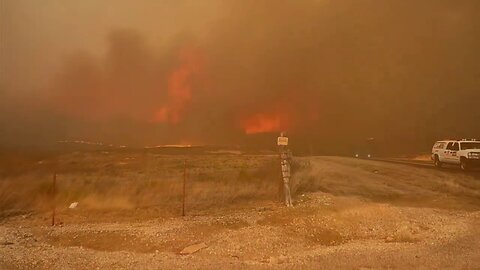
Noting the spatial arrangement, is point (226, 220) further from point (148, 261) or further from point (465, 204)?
point (465, 204)

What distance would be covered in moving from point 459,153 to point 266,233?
15883 mm

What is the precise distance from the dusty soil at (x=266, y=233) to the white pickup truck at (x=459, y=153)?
6159 millimetres

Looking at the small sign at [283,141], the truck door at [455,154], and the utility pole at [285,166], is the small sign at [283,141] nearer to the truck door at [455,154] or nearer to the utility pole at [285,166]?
the utility pole at [285,166]

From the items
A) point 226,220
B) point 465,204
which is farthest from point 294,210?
point 465,204

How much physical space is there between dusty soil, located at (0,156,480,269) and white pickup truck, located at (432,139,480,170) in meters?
6.16

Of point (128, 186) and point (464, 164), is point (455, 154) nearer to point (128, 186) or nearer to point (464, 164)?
point (464, 164)

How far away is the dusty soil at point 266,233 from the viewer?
721 centimetres

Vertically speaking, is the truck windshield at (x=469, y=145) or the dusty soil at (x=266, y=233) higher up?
the truck windshield at (x=469, y=145)

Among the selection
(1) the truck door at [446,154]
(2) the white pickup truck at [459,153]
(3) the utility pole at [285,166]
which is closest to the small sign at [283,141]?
(3) the utility pole at [285,166]

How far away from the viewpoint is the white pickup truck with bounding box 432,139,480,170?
66.0ft

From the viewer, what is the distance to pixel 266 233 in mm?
9094

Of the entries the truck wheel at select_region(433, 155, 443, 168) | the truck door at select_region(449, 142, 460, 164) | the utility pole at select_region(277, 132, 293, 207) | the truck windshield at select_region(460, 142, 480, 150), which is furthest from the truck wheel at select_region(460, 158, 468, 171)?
the utility pole at select_region(277, 132, 293, 207)

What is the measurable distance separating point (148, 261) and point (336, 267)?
315 centimetres

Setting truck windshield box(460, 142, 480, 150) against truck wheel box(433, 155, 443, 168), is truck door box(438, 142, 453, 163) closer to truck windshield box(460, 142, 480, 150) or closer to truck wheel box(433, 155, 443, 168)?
truck wheel box(433, 155, 443, 168)
